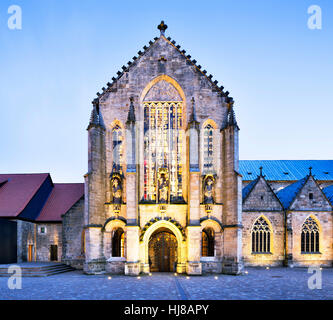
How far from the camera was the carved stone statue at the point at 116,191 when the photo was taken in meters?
22.6

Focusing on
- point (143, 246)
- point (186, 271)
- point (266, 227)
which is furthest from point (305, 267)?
point (143, 246)

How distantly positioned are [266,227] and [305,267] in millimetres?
5163

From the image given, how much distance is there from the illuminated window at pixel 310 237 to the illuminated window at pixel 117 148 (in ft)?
66.5

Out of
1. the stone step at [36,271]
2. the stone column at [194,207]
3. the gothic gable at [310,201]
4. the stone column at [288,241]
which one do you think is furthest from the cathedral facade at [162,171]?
the gothic gable at [310,201]

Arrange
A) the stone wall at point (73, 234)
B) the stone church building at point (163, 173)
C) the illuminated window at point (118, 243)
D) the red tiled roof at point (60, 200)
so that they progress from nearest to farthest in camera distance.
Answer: the stone church building at point (163, 173), the illuminated window at point (118, 243), the stone wall at point (73, 234), the red tiled roof at point (60, 200)

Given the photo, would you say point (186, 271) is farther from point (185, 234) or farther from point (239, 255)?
point (239, 255)

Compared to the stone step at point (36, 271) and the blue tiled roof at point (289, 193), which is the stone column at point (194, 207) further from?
the blue tiled roof at point (289, 193)

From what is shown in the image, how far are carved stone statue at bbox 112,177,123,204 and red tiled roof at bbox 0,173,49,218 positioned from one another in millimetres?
11262

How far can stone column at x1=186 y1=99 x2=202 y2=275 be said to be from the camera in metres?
20.8

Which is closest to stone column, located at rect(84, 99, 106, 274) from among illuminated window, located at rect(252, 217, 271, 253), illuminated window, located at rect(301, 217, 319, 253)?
illuminated window, located at rect(252, 217, 271, 253)

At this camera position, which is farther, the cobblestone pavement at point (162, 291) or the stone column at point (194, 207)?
the stone column at point (194, 207)

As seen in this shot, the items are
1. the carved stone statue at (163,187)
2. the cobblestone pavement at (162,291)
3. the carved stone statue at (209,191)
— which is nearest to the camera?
the cobblestone pavement at (162,291)

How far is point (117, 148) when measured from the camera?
2372 cm

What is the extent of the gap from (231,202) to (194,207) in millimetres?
3138
